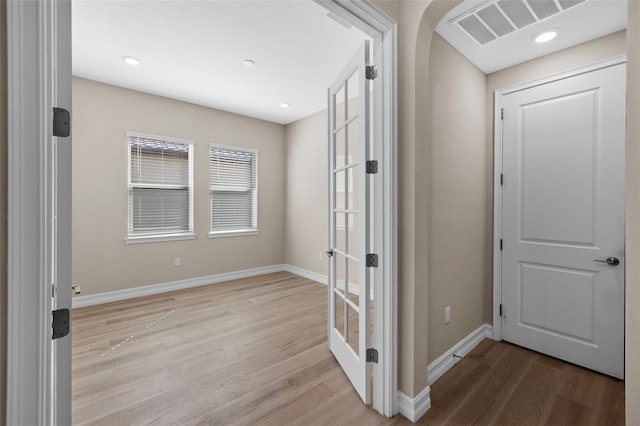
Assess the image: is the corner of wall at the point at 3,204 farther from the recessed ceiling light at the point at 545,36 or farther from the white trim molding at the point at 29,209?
the recessed ceiling light at the point at 545,36

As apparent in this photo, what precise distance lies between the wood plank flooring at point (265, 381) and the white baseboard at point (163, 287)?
0.41 meters

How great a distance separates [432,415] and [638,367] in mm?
1100

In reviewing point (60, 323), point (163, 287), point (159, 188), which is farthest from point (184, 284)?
point (60, 323)

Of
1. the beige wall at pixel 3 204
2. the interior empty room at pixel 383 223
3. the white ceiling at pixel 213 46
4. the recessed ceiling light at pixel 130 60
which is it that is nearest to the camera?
the beige wall at pixel 3 204

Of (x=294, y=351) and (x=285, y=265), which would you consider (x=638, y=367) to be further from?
(x=285, y=265)

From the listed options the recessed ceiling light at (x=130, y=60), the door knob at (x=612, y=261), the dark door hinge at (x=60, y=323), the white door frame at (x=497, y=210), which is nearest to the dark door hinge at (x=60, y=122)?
the dark door hinge at (x=60, y=323)

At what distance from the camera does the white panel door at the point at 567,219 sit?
83.8 inches

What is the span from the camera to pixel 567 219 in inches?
91.7

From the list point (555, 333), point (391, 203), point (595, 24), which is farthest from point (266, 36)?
point (555, 333)

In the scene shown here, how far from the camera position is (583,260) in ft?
7.42

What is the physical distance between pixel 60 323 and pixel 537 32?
10.1ft

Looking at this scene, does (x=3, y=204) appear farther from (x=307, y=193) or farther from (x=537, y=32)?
(x=307, y=193)

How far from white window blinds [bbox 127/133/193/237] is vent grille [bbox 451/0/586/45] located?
12.3 feet

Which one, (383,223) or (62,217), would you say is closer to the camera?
(62,217)
